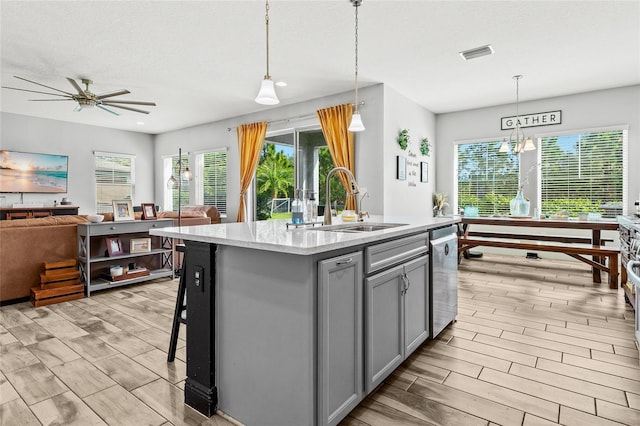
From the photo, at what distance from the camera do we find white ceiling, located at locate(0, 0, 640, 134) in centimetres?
304

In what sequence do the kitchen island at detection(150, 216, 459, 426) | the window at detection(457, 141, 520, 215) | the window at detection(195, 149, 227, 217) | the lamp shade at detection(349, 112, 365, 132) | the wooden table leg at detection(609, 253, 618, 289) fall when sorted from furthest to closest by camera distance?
the window at detection(195, 149, 227, 217) → the window at detection(457, 141, 520, 215) → the wooden table leg at detection(609, 253, 618, 289) → the lamp shade at detection(349, 112, 365, 132) → the kitchen island at detection(150, 216, 459, 426)

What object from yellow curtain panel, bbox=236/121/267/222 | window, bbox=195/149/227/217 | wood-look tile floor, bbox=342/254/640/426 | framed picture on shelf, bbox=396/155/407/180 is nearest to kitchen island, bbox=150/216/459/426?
wood-look tile floor, bbox=342/254/640/426

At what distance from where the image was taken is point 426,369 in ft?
7.22

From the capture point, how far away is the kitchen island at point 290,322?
1.45m

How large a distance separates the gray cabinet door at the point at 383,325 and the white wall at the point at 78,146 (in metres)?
7.72

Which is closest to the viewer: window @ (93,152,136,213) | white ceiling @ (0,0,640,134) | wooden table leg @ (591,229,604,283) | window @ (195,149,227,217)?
white ceiling @ (0,0,640,134)

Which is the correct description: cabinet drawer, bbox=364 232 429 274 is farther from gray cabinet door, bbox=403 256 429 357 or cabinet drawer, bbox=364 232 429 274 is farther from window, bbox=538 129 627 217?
window, bbox=538 129 627 217

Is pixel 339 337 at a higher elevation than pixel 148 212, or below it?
below

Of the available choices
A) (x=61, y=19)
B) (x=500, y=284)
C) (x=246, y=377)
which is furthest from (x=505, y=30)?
(x=61, y=19)

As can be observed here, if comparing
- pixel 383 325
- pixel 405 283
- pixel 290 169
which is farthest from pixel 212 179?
pixel 383 325

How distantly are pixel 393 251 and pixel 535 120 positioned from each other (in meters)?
5.31

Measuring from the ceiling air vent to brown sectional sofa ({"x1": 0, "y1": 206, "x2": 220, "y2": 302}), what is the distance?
4.78m

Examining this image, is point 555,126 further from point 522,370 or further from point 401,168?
point 522,370

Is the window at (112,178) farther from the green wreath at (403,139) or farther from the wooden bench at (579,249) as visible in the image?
the wooden bench at (579,249)
